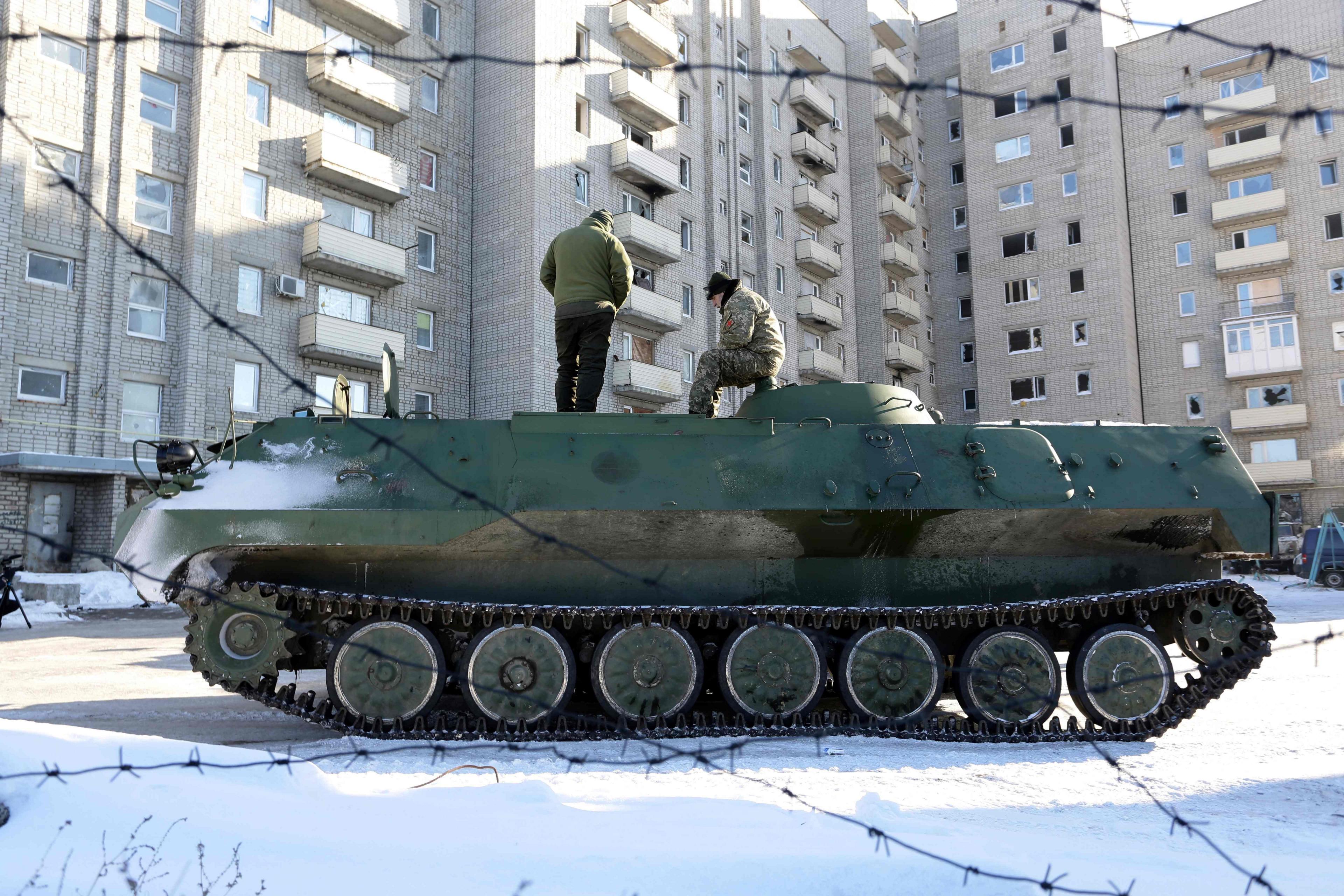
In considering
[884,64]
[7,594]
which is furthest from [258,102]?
[884,64]

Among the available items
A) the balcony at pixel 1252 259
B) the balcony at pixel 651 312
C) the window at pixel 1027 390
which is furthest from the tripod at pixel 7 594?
the balcony at pixel 1252 259

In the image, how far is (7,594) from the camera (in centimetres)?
1736

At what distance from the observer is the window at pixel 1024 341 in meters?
44.6

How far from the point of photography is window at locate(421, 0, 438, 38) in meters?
30.3

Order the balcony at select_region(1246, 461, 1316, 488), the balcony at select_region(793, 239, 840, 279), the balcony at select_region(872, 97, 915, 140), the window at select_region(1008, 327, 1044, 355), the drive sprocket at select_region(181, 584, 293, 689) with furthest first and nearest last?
1. the balcony at select_region(872, 97, 915, 140)
2. the window at select_region(1008, 327, 1044, 355)
3. the balcony at select_region(793, 239, 840, 279)
4. the balcony at select_region(1246, 461, 1316, 488)
5. the drive sprocket at select_region(181, 584, 293, 689)

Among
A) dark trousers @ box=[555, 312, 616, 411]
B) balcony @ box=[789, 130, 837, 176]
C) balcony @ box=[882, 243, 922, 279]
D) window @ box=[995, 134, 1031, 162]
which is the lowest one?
dark trousers @ box=[555, 312, 616, 411]

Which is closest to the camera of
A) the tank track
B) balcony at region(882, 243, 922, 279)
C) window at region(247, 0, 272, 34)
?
the tank track

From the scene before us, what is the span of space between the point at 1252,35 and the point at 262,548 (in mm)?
46422

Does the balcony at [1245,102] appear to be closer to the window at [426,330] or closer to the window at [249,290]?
the window at [426,330]

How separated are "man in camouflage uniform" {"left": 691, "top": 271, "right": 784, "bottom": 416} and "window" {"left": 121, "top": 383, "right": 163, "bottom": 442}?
736 inches

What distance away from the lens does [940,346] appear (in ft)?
169

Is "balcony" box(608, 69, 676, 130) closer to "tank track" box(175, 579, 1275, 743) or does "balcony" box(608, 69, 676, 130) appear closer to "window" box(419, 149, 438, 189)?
"window" box(419, 149, 438, 189)

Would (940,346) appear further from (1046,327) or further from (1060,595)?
(1060,595)

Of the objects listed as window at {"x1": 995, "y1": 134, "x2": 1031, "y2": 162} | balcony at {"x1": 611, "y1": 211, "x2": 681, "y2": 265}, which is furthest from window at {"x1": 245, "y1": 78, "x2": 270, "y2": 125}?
window at {"x1": 995, "y1": 134, "x2": 1031, "y2": 162}
